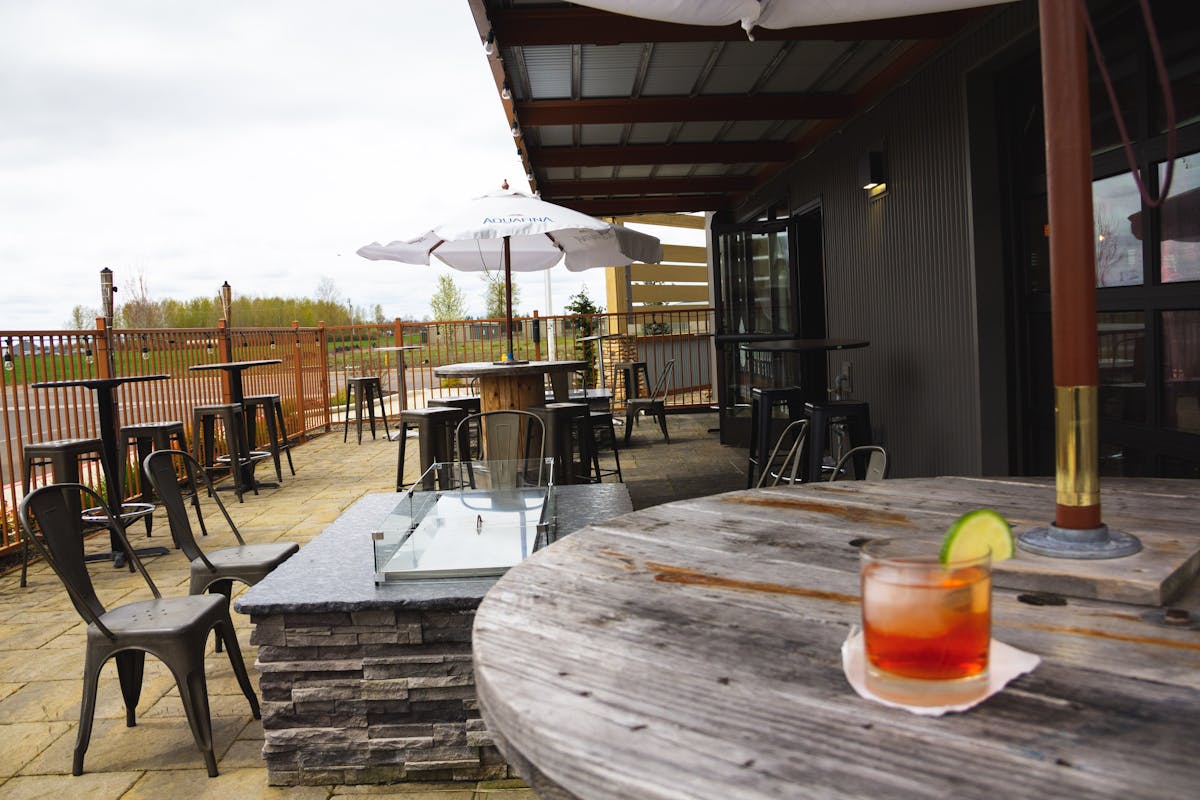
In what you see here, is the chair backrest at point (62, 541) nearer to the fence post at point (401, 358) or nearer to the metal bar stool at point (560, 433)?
the metal bar stool at point (560, 433)

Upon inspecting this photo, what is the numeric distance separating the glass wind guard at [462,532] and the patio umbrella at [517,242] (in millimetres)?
3047

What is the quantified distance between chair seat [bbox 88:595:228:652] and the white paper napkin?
82.1 inches

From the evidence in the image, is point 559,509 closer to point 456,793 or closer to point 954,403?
point 456,793

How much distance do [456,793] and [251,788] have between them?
0.57 metres

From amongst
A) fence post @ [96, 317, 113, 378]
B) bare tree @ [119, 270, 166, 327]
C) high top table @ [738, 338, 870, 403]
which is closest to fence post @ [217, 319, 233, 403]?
fence post @ [96, 317, 113, 378]

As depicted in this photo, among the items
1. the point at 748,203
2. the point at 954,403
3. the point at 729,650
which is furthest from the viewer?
the point at 748,203

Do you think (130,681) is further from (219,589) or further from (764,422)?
(764,422)

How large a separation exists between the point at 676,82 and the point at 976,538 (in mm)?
5137

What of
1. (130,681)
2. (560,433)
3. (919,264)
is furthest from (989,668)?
(919,264)

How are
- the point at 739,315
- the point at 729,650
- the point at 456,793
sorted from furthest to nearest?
the point at 739,315 → the point at 456,793 → the point at 729,650

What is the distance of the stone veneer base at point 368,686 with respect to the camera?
7.14 feet

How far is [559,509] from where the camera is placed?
310 centimetres

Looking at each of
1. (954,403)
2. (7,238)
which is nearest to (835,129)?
(954,403)

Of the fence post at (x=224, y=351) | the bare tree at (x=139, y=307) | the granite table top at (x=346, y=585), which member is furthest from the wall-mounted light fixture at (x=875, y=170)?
the bare tree at (x=139, y=307)
